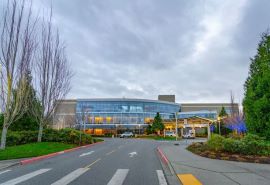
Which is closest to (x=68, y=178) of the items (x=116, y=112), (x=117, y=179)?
(x=117, y=179)

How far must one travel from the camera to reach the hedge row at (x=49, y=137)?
23.6 metres

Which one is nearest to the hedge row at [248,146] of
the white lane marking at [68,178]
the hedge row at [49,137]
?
the white lane marking at [68,178]

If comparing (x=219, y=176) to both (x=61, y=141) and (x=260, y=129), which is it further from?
(x=61, y=141)

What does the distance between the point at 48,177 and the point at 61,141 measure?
19465 millimetres

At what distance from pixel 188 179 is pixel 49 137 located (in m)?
22.1

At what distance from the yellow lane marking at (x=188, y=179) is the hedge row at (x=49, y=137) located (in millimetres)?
19662

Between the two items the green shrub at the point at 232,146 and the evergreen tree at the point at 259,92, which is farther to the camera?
the evergreen tree at the point at 259,92

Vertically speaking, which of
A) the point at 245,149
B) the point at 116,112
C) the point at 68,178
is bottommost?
the point at 68,178

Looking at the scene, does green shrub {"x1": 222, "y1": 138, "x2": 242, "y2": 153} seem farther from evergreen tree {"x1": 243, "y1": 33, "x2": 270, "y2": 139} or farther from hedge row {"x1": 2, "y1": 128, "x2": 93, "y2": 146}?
hedge row {"x1": 2, "y1": 128, "x2": 93, "y2": 146}

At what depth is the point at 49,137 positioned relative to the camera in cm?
2722

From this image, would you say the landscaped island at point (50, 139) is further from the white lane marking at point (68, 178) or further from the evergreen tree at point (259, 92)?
the evergreen tree at point (259, 92)

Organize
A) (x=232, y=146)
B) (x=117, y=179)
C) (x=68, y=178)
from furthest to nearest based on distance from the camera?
(x=232, y=146) < (x=68, y=178) < (x=117, y=179)

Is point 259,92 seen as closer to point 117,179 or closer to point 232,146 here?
point 232,146

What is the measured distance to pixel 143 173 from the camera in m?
10.3
